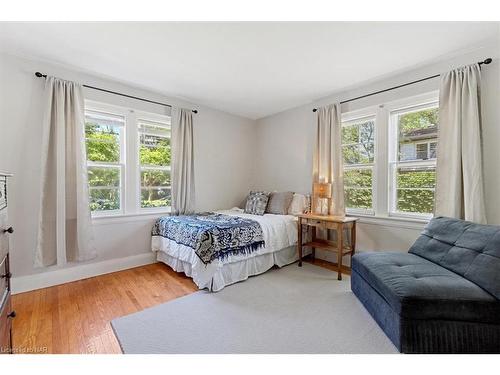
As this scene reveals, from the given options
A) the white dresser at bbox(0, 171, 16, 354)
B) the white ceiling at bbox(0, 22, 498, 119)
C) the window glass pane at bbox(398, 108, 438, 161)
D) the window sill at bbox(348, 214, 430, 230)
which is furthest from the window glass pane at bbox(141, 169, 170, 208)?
the window glass pane at bbox(398, 108, 438, 161)

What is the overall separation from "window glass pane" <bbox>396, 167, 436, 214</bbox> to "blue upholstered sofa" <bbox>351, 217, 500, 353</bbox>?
772mm

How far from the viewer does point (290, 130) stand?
399 centimetres

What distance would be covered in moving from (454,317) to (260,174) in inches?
134

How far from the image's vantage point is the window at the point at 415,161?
8.66ft

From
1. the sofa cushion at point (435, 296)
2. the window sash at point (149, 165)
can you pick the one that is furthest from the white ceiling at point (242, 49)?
the sofa cushion at point (435, 296)

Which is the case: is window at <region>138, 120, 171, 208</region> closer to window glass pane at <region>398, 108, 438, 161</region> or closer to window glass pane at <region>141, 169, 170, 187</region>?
window glass pane at <region>141, 169, 170, 187</region>

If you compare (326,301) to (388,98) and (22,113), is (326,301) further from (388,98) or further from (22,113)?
(22,113)

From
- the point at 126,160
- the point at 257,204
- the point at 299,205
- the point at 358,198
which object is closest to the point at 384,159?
the point at 358,198

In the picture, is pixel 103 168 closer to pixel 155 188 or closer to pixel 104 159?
pixel 104 159

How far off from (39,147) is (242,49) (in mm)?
2350

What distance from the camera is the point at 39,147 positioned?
252 centimetres

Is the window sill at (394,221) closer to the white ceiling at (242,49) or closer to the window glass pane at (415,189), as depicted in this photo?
the window glass pane at (415,189)

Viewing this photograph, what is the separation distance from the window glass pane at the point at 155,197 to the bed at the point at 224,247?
0.30m
